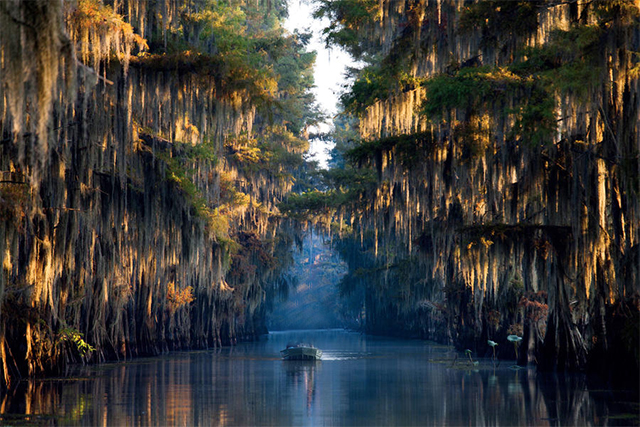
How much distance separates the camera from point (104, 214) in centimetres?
2144

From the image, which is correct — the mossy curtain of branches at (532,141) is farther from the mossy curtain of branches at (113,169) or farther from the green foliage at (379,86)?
the mossy curtain of branches at (113,169)

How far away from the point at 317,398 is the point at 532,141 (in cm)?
740

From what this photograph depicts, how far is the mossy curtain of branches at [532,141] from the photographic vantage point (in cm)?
1431

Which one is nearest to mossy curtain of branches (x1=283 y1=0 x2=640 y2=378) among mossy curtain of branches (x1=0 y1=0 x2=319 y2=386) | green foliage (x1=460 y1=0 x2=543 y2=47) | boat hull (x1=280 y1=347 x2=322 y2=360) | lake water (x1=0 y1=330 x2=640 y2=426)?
green foliage (x1=460 y1=0 x2=543 y2=47)

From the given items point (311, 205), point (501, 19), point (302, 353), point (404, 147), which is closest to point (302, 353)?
point (302, 353)

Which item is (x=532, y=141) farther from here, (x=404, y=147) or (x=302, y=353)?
(x=302, y=353)

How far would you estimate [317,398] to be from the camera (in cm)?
1816

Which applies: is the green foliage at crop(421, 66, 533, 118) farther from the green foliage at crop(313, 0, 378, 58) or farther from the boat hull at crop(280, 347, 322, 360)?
the boat hull at crop(280, 347, 322, 360)

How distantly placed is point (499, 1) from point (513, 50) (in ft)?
9.00

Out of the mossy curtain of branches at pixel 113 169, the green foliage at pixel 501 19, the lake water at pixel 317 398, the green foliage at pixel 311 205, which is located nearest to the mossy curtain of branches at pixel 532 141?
the green foliage at pixel 501 19

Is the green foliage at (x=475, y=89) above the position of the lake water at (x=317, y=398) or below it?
above

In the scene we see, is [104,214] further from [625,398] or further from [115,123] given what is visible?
[625,398]

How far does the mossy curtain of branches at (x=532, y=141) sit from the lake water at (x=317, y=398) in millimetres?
1828

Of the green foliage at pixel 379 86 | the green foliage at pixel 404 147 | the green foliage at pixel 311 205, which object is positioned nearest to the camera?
the green foliage at pixel 379 86
